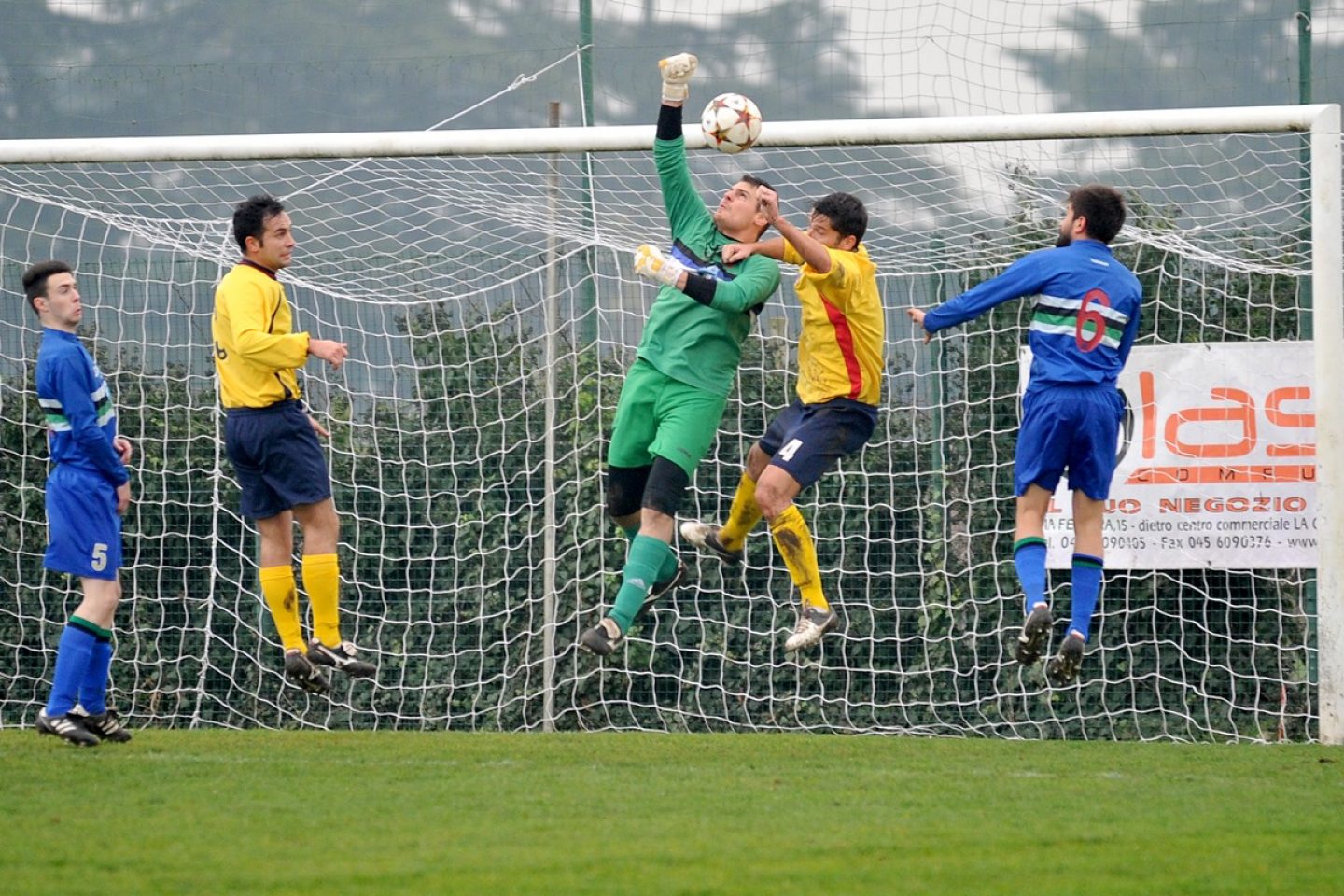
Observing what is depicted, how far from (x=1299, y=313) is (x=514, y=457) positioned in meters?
4.48

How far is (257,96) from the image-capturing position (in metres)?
12.0

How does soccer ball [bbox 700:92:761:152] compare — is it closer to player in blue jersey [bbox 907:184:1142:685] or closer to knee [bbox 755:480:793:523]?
player in blue jersey [bbox 907:184:1142:685]

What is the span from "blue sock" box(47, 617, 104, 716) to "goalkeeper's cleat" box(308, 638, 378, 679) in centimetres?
96

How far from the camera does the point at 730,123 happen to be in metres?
7.32

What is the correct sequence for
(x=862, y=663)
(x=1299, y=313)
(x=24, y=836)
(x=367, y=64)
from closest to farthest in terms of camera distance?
(x=24, y=836) < (x=1299, y=313) < (x=862, y=663) < (x=367, y=64)

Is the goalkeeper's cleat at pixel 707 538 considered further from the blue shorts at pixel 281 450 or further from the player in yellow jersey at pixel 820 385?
the blue shorts at pixel 281 450

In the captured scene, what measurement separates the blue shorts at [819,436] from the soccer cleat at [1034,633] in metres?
1.15

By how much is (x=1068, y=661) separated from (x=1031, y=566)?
468 millimetres

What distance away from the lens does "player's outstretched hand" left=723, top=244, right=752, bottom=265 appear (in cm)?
721

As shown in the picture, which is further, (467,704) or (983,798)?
(467,704)

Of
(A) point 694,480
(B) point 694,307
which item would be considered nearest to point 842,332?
(B) point 694,307

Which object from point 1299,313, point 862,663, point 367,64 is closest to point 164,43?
point 367,64

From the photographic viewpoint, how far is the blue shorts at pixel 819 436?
7.57 metres

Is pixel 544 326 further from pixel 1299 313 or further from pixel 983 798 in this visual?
pixel 983 798
